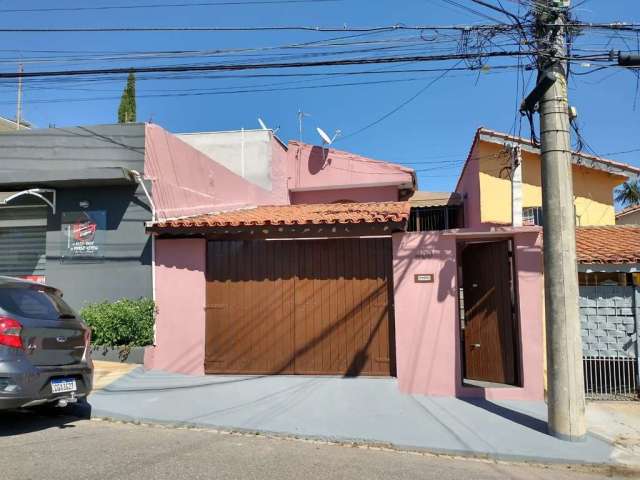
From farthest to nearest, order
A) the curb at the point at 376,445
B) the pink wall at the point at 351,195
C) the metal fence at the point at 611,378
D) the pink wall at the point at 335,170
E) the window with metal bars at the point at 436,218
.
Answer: the pink wall at the point at 351,195
the pink wall at the point at 335,170
the window with metal bars at the point at 436,218
the metal fence at the point at 611,378
the curb at the point at 376,445

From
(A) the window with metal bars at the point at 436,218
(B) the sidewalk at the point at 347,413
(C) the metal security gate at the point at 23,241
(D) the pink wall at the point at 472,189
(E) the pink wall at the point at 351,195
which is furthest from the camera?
(E) the pink wall at the point at 351,195

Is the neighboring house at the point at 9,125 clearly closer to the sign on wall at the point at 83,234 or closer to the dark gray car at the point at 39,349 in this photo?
the sign on wall at the point at 83,234

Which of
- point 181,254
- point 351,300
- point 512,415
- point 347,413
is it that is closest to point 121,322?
point 181,254

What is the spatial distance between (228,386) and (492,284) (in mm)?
4591

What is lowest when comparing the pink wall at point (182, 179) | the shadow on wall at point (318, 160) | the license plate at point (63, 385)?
the license plate at point (63, 385)

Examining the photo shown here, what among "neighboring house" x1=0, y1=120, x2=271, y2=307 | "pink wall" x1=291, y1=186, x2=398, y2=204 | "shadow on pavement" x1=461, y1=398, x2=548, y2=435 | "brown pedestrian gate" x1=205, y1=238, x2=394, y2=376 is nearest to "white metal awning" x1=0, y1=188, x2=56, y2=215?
"neighboring house" x1=0, y1=120, x2=271, y2=307

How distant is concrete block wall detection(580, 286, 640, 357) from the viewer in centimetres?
840

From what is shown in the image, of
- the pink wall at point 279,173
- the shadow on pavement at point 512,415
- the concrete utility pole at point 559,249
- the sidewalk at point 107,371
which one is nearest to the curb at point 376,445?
the concrete utility pole at point 559,249

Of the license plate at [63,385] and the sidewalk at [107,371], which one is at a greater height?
the license plate at [63,385]

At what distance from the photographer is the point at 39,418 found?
656 centimetres

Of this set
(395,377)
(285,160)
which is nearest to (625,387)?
(395,377)

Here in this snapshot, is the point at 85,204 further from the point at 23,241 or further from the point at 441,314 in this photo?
the point at 441,314

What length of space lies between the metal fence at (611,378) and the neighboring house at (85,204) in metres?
7.52

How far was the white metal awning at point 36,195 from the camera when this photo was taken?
9617mm
